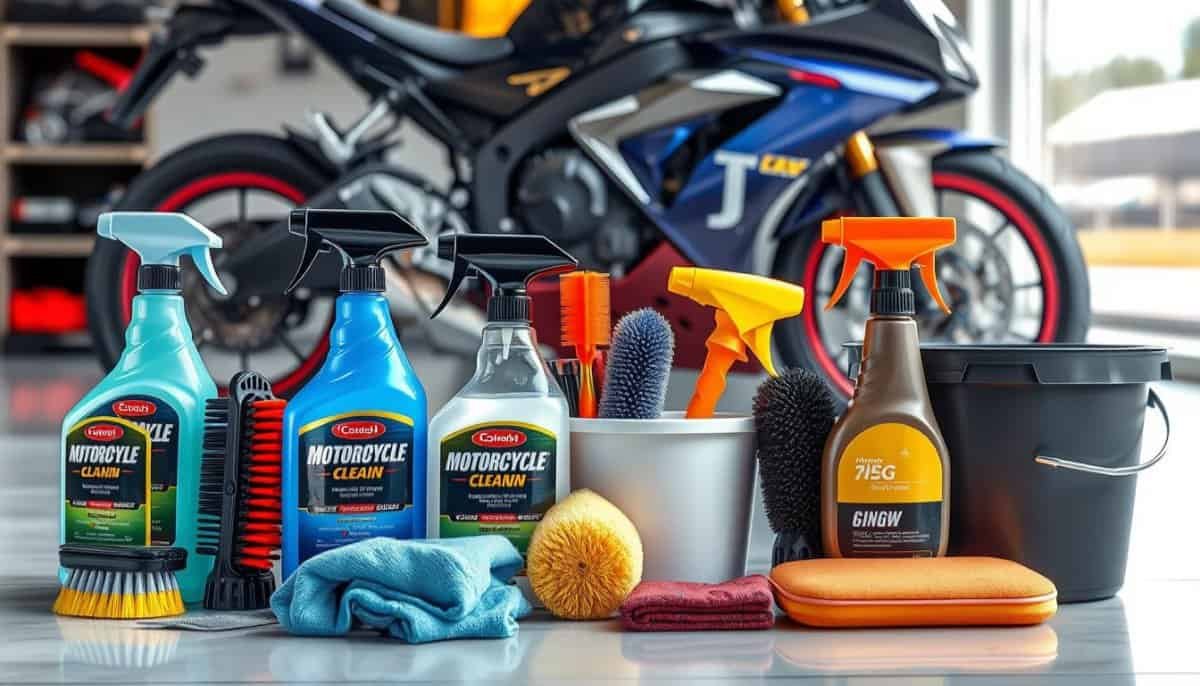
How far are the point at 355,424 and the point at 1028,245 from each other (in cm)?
136

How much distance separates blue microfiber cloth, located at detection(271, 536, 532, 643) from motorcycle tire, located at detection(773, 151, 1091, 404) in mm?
1174

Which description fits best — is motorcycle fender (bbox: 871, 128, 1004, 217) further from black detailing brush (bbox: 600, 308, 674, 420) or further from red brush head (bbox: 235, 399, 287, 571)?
red brush head (bbox: 235, 399, 287, 571)

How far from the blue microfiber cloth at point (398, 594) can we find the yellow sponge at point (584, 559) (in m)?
0.04

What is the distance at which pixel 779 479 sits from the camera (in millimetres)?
1117

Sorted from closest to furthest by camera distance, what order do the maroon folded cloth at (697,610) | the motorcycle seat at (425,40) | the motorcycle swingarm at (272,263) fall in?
the maroon folded cloth at (697,610)
the motorcycle swingarm at (272,263)
the motorcycle seat at (425,40)

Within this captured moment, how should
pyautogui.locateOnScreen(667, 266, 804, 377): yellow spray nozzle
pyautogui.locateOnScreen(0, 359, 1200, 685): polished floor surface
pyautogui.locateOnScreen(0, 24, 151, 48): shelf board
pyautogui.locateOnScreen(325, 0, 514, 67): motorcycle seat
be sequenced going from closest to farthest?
pyautogui.locateOnScreen(0, 359, 1200, 685): polished floor surface → pyautogui.locateOnScreen(667, 266, 804, 377): yellow spray nozzle → pyautogui.locateOnScreen(325, 0, 514, 67): motorcycle seat → pyautogui.locateOnScreen(0, 24, 151, 48): shelf board

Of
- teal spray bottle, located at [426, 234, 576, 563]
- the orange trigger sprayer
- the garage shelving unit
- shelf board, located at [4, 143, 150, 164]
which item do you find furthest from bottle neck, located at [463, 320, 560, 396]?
shelf board, located at [4, 143, 150, 164]

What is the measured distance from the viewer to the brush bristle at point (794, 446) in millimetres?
1111

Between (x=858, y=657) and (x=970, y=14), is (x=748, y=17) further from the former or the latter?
→ (x=970, y=14)

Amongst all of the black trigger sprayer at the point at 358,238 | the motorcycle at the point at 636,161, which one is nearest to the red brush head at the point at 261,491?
the black trigger sprayer at the point at 358,238

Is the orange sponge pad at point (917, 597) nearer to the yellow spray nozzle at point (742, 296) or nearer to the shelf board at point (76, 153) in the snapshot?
the yellow spray nozzle at point (742, 296)

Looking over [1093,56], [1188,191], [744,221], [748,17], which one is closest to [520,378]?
[744,221]

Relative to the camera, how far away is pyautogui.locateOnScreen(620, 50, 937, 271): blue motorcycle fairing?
2.06m

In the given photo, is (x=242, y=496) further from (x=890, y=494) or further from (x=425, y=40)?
(x=425, y=40)
